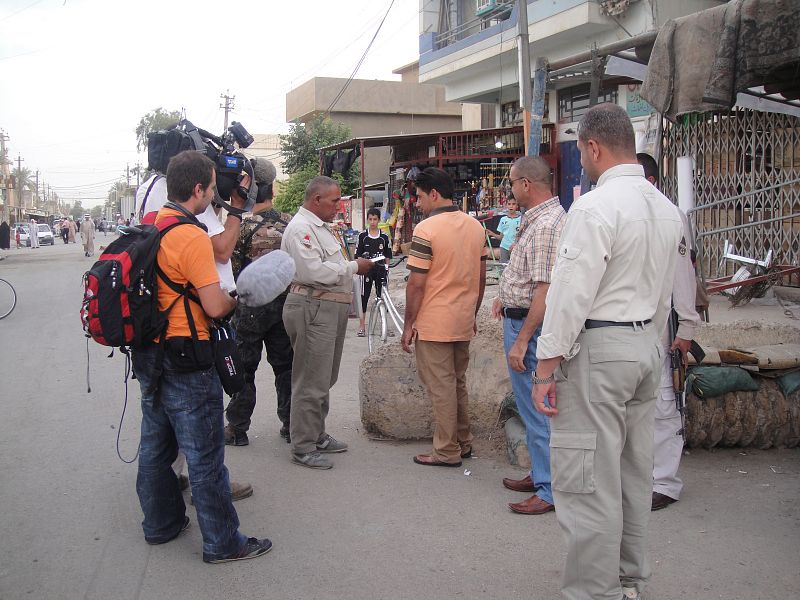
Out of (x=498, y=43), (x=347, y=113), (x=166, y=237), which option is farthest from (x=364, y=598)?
(x=347, y=113)

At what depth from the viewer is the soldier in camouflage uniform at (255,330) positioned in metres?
5.40

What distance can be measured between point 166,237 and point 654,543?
288 centimetres

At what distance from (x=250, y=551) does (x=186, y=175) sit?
189 centimetres

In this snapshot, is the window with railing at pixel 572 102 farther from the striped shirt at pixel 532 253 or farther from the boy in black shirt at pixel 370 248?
the striped shirt at pixel 532 253

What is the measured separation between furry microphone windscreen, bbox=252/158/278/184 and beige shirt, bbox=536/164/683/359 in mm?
2779

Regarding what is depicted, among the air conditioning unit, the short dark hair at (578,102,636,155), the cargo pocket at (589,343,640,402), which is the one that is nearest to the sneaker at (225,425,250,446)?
the cargo pocket at (589,343,640,402)

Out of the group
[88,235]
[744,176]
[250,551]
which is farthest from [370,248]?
[88,235]

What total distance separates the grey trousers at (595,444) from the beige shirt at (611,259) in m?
0.10

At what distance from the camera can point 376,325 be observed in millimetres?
9688

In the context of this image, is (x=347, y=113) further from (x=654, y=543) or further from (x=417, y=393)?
(x=654, y=543)

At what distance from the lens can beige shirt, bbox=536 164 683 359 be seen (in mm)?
2801

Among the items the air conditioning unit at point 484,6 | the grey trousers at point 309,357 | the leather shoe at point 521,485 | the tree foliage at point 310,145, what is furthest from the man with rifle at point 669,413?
the tree foliage at point 310,145

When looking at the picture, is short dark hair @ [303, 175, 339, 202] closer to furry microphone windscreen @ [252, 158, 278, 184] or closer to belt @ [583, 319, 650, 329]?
furry microphone windscreen @ [252, 158, 278, 184]

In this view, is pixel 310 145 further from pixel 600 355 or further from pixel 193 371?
pixel 600 355
